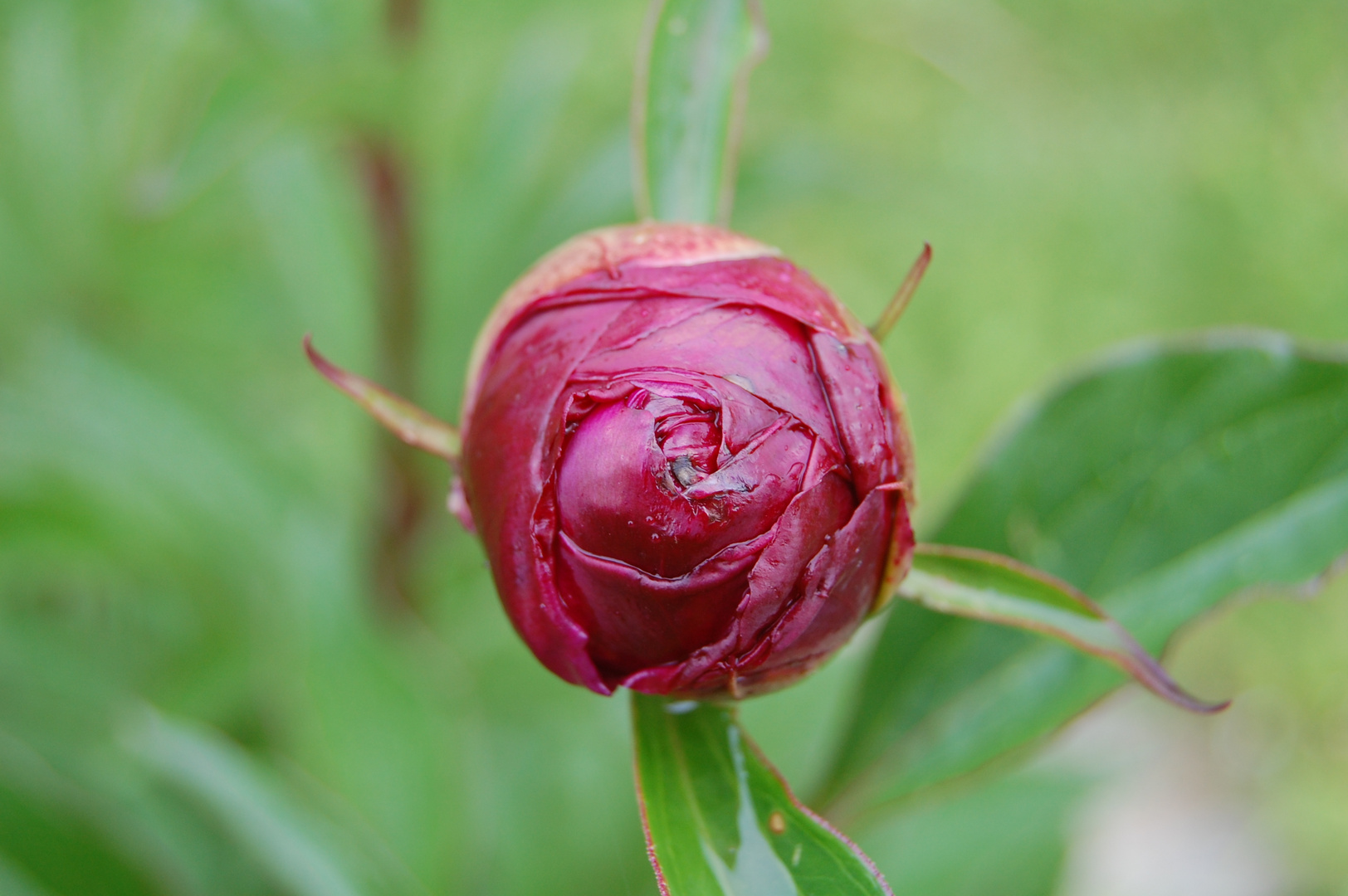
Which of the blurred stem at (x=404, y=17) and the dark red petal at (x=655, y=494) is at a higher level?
the blurred stem at (x=404, y=17)

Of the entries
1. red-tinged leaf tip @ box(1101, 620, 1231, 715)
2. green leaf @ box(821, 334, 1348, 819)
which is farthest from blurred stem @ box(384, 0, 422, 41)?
red-tinged leaf tip @ box(1101, 620, 1231, 715)

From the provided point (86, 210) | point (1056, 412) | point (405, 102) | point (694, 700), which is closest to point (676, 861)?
point (694, 700)

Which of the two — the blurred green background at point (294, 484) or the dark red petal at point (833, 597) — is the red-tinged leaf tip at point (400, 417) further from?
the blurred green background at point (294, 484)

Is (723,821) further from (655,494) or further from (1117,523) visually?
(1117,523)

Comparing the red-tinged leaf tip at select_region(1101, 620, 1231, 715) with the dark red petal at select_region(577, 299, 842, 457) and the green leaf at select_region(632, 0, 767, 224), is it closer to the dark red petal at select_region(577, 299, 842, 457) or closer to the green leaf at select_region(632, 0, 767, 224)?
the dark red petal at select_region(577, 299, 842, 457)

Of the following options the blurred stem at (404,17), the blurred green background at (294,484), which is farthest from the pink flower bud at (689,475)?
the blurred stem at (404,17)

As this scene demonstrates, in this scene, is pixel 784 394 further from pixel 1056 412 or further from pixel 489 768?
pixel 489 768

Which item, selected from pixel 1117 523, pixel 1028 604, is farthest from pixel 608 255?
pixel 1117 523
